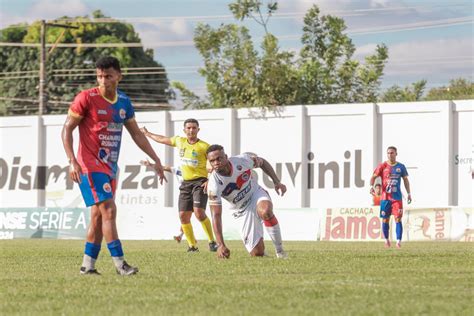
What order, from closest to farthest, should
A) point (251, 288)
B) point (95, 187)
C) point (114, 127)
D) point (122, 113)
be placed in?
point (251, 288) < point (95, 187) < point (114, 127) < point (122, 113)

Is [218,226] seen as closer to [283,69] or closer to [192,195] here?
[192,195]

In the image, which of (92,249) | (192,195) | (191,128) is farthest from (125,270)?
(192,195)

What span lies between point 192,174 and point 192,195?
0.40m

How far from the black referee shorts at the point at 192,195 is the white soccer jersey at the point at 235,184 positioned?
13.5ft

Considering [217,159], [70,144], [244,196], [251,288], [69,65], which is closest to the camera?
[251,288]

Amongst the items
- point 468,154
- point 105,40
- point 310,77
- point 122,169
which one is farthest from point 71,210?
point 105,40

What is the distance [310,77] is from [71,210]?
54.2ft

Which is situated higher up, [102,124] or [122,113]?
[122,113]

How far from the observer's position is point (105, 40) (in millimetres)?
85875

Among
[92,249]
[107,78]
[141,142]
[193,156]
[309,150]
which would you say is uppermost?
[107,78]

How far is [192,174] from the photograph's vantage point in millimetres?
21562

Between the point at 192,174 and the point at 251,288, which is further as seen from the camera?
the point at 192,174

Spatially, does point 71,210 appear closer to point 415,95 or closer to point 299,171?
point 299,171

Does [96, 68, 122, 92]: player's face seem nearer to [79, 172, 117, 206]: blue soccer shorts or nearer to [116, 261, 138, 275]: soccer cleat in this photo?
[79, 172, 117, 206]: blue soccer shorts
